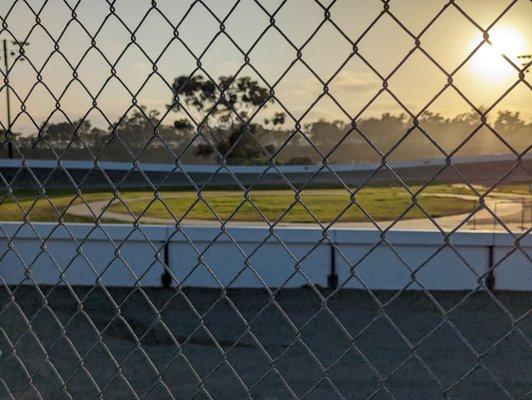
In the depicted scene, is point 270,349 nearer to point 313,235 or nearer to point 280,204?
point 313,235

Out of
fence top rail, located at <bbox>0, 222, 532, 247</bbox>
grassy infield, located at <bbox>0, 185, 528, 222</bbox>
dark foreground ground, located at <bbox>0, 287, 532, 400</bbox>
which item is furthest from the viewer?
grassy infield, located at <bbox>0, 185, 528, 222</bbox>

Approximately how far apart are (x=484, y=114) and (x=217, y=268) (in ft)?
20.9

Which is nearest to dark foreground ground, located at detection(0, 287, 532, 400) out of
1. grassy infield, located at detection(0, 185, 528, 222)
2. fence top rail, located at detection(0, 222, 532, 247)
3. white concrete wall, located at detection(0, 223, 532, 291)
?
white concrete wall, located at detection(0, 223, 532, 291)

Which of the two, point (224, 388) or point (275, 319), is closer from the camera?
point (224, 388)

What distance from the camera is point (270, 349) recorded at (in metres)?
6.23

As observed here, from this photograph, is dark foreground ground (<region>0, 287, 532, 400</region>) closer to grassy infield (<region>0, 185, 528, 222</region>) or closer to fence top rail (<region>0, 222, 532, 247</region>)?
fence top rail (<region>0, 222, 532, 247</region>)

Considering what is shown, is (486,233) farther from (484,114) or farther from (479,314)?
(484,114)

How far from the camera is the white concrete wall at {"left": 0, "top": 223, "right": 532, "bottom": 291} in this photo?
7.34 m

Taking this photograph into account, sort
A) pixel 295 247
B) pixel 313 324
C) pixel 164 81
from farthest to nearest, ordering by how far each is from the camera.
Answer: pixel 295 247 → pixel 313 324 → pixel 164 81

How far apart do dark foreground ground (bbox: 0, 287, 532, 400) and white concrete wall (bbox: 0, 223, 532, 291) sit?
20cm

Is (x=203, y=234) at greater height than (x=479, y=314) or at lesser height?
lesser

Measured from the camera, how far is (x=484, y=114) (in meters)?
1.66

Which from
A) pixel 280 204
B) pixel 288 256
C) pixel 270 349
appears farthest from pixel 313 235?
pixel 280 204

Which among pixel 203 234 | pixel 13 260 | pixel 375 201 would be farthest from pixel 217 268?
pixel 375 201
